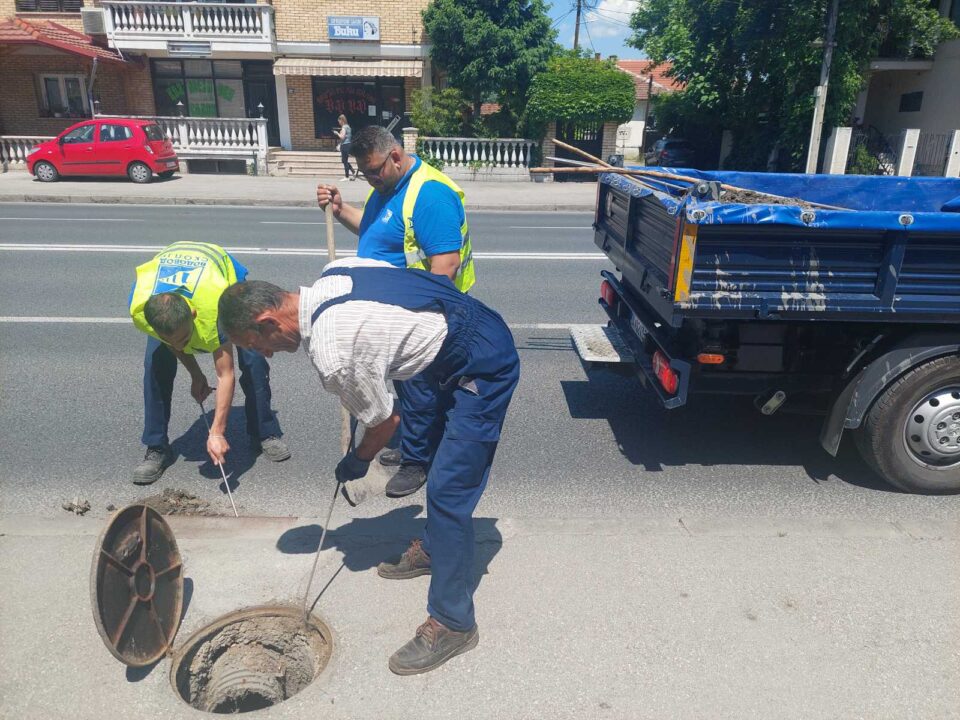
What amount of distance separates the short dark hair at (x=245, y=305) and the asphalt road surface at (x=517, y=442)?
5.72 feet

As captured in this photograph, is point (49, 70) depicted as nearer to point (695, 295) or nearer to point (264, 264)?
point (264, 264)

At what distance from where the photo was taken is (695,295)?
12.6 ft

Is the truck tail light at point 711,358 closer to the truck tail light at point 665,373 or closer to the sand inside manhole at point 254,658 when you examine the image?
the truck tail light at point 665,373

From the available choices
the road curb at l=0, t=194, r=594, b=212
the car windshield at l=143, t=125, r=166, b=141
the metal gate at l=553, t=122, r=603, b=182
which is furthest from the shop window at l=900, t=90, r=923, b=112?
the car windshield at l=143, t=125, r=166, b=141

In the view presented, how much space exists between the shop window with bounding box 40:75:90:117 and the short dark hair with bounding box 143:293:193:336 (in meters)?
26.2

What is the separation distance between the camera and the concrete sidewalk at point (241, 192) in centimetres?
1695

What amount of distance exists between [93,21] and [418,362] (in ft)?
87.7

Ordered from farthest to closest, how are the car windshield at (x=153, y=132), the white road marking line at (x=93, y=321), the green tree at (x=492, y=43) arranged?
the green tree at (x=492, y=43), the car windshield at (x=153, y=132), the white road marking line at (x=93, y=321)

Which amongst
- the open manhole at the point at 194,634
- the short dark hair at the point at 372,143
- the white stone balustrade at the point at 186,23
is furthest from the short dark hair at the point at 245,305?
the white stone balustrade at the point at 186,23

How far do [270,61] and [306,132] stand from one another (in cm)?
285

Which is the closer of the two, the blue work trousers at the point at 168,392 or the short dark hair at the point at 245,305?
the short dark hair at the point at 245,305

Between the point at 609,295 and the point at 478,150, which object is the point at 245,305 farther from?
the point at 478,150

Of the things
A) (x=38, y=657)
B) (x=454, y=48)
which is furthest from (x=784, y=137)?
(x=38, y=657)

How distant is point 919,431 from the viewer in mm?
4156
